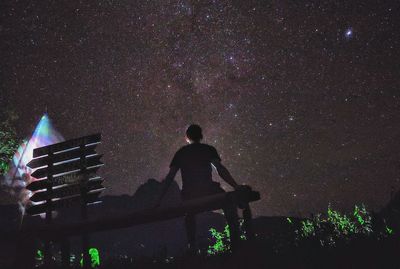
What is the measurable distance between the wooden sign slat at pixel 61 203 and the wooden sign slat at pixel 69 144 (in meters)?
1.40

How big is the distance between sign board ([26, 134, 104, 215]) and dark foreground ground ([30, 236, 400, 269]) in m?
3.78

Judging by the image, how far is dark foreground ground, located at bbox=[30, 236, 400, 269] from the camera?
143 inches

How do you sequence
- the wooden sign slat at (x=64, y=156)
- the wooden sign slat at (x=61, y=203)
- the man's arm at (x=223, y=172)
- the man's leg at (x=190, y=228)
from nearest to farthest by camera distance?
1. the man's arm at (x=223, y=172)
2. the man's leg at (x=190, y=228)
3. the wooden sign slat at (x=61, y=203)
4. the wooden sign slat at (x=64, y=156)

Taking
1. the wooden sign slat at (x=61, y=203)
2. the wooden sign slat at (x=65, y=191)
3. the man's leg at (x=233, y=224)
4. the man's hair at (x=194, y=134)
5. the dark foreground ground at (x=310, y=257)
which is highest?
the wooden sign slat at (x=65, y=191)

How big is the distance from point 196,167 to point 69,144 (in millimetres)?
5264

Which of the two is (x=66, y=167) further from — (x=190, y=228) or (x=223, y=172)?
(x=223, y=172)

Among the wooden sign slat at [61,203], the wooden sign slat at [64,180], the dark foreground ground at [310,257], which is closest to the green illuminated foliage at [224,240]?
the dark foreground ground at [310,257]

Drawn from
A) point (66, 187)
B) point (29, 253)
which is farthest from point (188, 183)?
point (66, 187)

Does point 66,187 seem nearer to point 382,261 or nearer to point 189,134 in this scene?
point 189,134

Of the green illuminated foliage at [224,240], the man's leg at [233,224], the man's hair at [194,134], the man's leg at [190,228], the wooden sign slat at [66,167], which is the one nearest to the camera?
the man's leg at [233,224]

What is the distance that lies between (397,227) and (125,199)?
167 m

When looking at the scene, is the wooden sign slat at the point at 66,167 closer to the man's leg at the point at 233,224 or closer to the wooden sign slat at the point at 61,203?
the wooden sign slat at the point at 61,203

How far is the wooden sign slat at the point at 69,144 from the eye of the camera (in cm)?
873

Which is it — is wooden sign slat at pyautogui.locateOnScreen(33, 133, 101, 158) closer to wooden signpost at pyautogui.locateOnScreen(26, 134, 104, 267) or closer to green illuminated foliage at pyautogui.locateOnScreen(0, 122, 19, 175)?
wooden signpost at pyautogui.locateOnScreen(26, 134, 104, 267)
